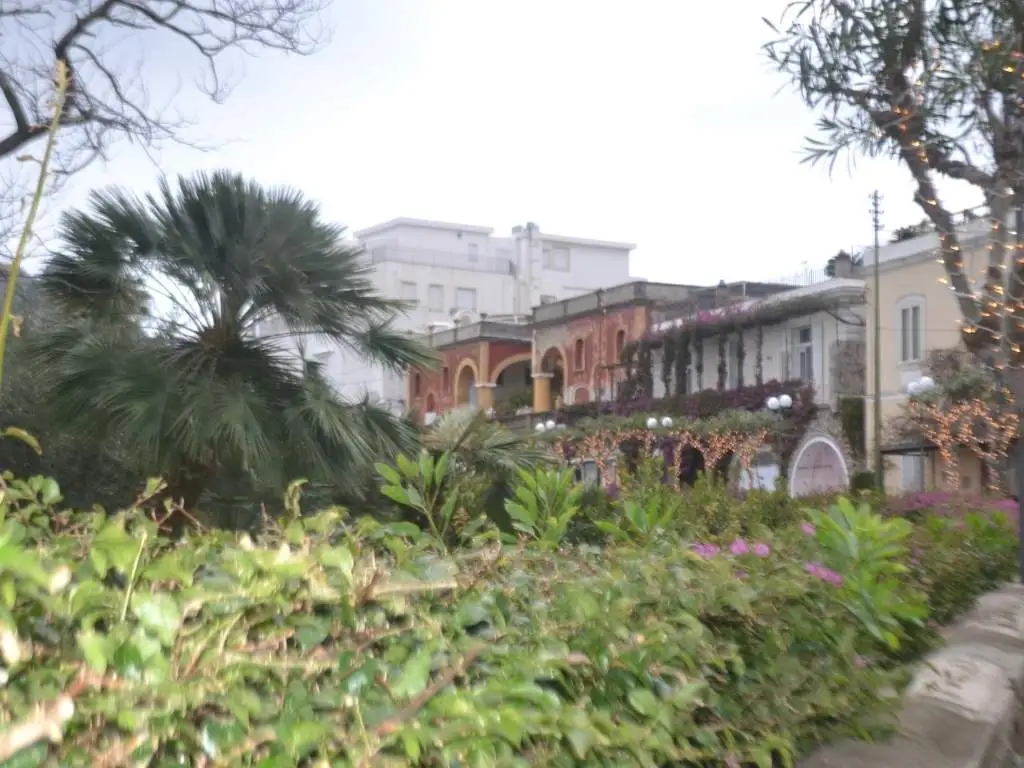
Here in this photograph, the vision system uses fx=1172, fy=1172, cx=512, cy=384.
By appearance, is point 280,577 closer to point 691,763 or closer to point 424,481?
point 691,763

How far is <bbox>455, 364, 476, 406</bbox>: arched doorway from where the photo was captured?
5488 cm

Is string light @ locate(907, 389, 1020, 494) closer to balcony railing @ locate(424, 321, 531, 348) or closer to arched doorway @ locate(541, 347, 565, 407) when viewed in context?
arched doorway @ locate(541, 347, 565, 407)

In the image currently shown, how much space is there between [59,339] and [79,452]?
457 cm

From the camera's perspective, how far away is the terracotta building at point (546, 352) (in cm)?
4384

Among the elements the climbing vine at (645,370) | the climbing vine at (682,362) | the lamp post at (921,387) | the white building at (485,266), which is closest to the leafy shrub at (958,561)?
the lamp post at (921,387)

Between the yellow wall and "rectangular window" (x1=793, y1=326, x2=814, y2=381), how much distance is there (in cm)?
266

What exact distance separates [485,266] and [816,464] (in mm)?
34516

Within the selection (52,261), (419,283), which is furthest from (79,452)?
(419,283)

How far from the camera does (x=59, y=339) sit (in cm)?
1127

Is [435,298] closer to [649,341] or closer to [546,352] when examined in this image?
[546,352]

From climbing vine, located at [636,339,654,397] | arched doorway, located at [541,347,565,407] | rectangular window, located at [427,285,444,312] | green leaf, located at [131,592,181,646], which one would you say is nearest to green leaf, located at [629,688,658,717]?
green leaf, located at [131,592,181,646]

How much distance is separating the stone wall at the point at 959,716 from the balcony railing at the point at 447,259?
5721 cm

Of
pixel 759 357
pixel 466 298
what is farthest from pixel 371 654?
pixel 466 298

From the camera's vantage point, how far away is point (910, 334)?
101ft
